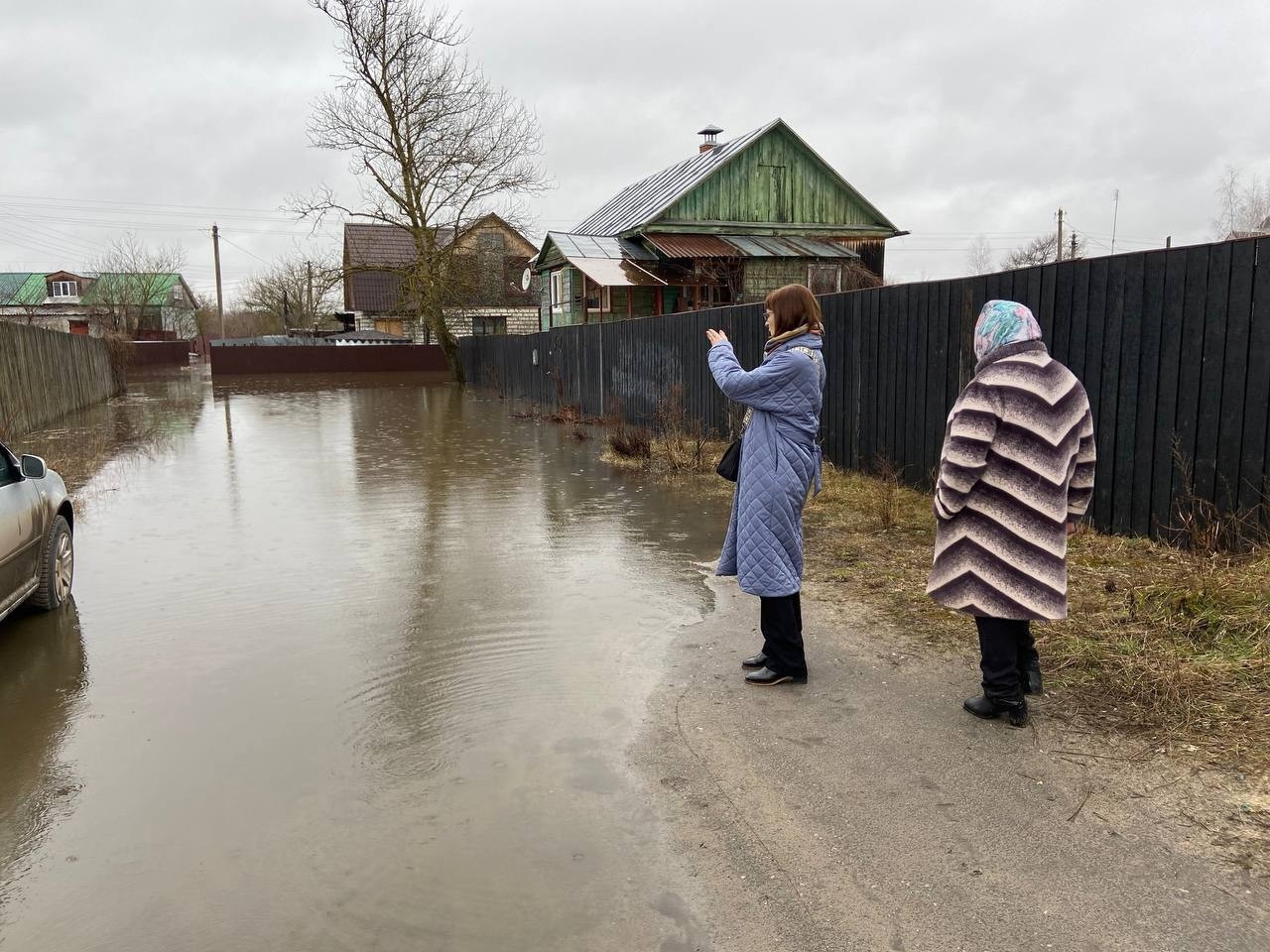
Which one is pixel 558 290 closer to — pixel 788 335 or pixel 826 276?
pixel 826 276

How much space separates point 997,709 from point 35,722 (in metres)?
4.19

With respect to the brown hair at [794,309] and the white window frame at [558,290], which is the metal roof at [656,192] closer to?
the white window frame at [558,290]

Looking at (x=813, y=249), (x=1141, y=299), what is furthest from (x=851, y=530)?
(x=813, y=249)

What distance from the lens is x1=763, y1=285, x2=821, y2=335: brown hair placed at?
13.8ft

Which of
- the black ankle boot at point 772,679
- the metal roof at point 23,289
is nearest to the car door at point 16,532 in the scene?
the black ankle boot at point 772,679

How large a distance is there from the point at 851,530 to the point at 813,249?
19854 mm

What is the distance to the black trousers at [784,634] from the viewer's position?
14.0ft

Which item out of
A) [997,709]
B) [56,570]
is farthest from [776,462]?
[56,570]

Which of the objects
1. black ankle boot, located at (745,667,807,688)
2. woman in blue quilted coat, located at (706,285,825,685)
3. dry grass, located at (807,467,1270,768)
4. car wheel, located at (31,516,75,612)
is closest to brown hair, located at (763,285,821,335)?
woman in blue quilted coat, located at (706,285,825,685)

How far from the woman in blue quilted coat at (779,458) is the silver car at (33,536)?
385 cm

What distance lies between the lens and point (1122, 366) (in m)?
6.52

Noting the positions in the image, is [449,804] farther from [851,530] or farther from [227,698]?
[851,530]

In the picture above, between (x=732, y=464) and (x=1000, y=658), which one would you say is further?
(x=732, y=464)

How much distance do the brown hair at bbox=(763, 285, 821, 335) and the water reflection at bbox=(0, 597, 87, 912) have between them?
3451 millimetres
